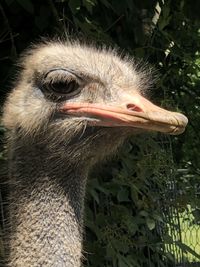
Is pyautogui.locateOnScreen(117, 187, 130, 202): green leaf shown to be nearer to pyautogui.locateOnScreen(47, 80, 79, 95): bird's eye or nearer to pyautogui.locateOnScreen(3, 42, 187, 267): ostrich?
pyautogui.locateOnScreen(3, 42, 187, 267): ostrich

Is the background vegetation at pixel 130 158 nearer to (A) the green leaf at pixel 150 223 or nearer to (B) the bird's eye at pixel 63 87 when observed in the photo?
(A) the green leaf at pixel 150 223

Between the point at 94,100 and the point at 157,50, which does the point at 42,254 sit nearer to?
the point at 94,100

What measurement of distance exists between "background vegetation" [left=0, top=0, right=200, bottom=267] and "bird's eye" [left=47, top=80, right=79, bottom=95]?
1.18 feet

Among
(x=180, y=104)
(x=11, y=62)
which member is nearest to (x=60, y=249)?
(x=11, y=62)

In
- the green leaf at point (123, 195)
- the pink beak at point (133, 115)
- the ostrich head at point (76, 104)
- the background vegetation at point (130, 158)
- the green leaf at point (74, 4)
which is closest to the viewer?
the pink beak at point (133, 115)

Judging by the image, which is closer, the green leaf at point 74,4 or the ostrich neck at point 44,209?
the ostrich neck at point 44,209

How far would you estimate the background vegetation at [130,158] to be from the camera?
3865mm

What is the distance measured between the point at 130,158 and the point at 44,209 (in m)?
1.40

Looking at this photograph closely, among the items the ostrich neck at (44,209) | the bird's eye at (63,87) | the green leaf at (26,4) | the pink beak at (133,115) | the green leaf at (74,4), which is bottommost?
the ostrich neck at (44,209)

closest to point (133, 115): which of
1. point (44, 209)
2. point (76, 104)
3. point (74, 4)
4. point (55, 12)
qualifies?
point (76, 104)

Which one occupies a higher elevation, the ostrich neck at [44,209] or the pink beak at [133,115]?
the pink beak at [133,115]

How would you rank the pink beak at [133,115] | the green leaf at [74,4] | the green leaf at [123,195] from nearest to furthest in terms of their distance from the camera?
the pink beak at [133,115], the green leaf at [74,4], the green leaf at [123,195]

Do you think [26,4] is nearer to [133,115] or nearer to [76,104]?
[76,104]

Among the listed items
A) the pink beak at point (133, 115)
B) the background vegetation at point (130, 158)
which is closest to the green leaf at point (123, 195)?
the background vegetation at point (130, 158)
